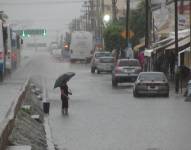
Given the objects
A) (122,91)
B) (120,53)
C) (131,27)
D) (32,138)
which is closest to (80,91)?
(122,91)

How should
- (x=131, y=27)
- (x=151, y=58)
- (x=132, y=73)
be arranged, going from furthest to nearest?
(x=131, y=27), (x=151, y=58), (x=132, y=73)

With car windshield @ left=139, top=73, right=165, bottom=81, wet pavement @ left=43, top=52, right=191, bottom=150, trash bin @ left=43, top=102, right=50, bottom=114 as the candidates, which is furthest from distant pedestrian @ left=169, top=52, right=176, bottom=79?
trash bin @ left=43, top=102, right=50, bottom=114

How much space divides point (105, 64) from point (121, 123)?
45.9m

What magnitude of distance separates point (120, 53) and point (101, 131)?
5691cm

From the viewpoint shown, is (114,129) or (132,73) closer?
(114,129)

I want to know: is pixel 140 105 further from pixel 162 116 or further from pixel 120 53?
pixel 120 53

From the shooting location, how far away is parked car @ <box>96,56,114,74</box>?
230ft

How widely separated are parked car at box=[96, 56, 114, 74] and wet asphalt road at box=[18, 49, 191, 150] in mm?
27955

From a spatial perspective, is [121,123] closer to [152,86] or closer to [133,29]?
[152,86]

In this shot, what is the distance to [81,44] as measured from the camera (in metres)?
103

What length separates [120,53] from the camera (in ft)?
263

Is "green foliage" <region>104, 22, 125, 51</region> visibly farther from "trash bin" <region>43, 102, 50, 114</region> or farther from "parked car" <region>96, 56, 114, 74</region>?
"trash bin" <region>43, 102, 50, 114</region>

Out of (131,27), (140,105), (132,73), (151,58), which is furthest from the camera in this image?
(131,27)

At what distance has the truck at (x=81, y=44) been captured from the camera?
102250mm
